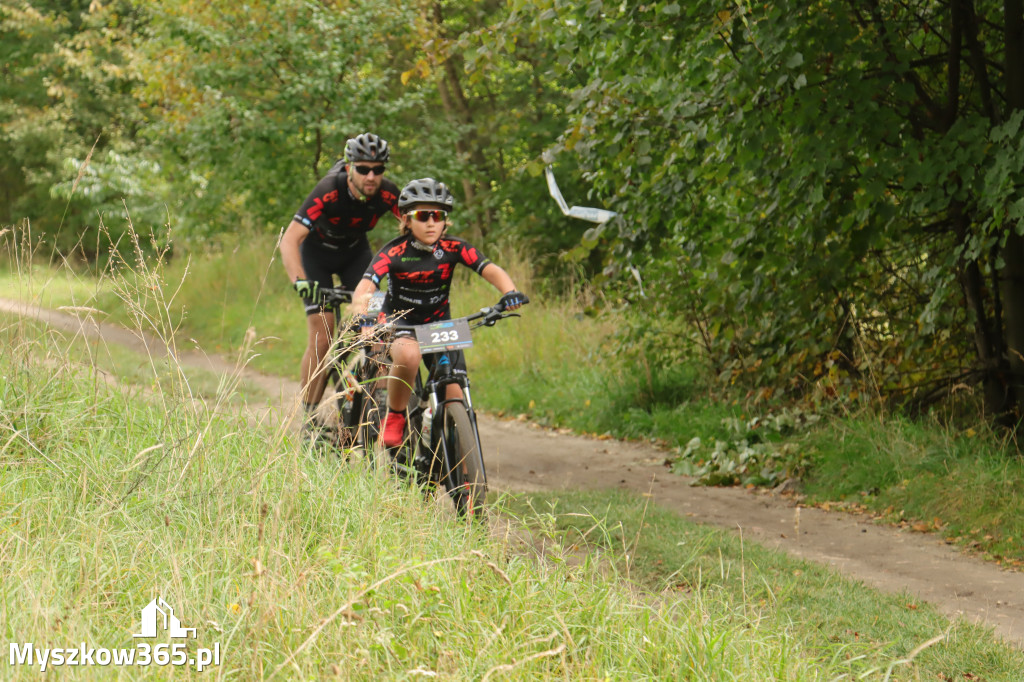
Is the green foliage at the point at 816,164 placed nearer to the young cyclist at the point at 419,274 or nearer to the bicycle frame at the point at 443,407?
the young cyclist at the point at 419,274

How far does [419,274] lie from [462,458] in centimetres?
116

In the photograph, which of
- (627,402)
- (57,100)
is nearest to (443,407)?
(627,402)

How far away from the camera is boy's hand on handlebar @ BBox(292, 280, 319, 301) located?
6.20 metres

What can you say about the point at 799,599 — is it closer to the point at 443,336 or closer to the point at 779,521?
the point at 779,521

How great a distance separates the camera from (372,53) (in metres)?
16.8

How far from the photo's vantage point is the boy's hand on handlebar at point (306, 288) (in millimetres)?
6203

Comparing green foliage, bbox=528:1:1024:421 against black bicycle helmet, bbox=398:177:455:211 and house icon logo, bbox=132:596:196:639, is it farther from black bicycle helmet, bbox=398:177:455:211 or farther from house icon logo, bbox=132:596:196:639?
house icon logo, bbox=132:596:196:639

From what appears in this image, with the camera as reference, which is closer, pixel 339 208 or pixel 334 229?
pixel 339 208

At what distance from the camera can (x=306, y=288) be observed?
245 inches

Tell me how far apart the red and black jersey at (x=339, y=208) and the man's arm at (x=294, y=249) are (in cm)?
Answer: 7

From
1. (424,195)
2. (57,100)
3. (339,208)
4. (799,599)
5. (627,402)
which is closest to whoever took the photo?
(799,599)

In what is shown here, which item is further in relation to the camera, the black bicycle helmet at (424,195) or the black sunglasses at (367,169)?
the black sunglasses at (367,169)

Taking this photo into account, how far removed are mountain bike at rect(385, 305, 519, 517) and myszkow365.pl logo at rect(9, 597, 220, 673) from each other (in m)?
2.28

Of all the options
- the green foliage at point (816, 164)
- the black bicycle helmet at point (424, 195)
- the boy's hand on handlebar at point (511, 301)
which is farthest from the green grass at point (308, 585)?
the green foliage at point (816, 164)
